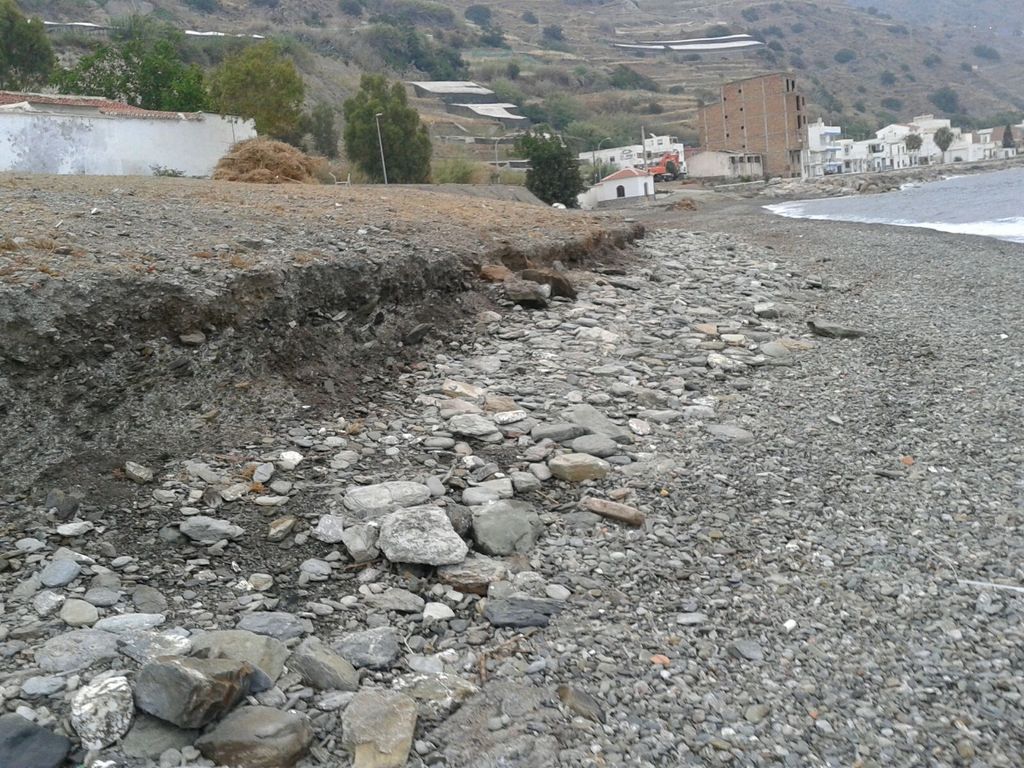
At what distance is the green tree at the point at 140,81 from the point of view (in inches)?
1205

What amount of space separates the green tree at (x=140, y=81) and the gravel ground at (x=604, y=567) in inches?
1061

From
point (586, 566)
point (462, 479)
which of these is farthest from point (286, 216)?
point (586, 566)

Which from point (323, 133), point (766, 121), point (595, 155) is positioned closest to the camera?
point (323, 133)

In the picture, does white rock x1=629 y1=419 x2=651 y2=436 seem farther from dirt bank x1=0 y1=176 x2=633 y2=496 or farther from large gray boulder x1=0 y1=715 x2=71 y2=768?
large gray boulder x1=0 y1=715 x2=71 y2=768

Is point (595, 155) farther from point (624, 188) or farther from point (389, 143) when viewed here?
point (389, 143)

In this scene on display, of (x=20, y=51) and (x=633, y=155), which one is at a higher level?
(x=20, y=51)

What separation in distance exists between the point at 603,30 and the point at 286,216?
15742 cm

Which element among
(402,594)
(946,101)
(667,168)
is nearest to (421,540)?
(402,594)

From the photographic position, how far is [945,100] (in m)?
137

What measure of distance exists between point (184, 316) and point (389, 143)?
101 ft

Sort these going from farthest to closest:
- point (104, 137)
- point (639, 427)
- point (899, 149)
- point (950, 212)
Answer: point (899, 149) < point (950, 212) < point (104, 137) < point (639, 427)

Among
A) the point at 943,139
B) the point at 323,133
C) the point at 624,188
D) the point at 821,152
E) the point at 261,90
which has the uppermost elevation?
the point at 943,139

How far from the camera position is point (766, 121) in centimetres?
8175

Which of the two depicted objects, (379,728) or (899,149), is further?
(899,149)
